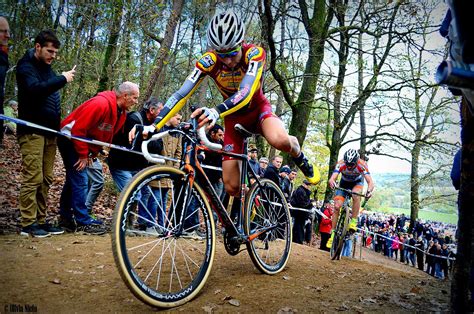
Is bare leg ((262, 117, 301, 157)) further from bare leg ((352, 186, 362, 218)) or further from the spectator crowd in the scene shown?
bare leg ((352, 186, 362, 218))

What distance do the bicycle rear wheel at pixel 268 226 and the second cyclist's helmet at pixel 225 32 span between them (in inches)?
70.1

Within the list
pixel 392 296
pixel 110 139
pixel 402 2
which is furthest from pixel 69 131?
pixel 402 2

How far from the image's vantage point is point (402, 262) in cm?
2097

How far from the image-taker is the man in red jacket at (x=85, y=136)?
5.34m

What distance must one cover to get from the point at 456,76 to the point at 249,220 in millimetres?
2965

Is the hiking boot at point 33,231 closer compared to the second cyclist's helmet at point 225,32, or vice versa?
the second cyclist's helmet at point 225,32

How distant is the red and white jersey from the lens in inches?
328

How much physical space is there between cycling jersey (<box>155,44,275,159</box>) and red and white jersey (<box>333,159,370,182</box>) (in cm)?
479

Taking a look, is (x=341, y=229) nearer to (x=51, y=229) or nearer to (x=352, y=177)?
(x=352, y=177)

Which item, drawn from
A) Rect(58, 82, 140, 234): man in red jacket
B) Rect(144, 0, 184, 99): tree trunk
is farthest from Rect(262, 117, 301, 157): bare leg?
Rect(144, 0, 184, 99): tree trunk

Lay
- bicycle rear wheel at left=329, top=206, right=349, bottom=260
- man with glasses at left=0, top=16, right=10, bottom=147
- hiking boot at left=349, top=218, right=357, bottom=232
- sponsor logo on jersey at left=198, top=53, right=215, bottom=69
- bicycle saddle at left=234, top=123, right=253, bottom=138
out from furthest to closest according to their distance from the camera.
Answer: hiking boot at left=349, top=218, right=357, bottom=232, bicycle rear wheel at left=329, top=206, right=349, bottom=260, man with glasses at left=0, top=16, right=10, bottom=147, bicycle saddle at left=234, top=123, right=253, bottom=138, sponsor logo on jersey at left=198, top=53, right=215, bottom=69

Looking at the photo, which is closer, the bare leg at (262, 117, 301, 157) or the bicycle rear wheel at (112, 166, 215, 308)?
the bicycle rear wheel at (112, 166, 215, 308)

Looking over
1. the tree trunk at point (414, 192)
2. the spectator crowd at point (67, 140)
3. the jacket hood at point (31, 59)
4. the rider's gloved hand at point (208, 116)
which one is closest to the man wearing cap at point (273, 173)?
the spectator crowd at point (67, 140)

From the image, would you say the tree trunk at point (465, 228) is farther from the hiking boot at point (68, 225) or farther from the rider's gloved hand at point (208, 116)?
the hiking boot at point (68, 225)
